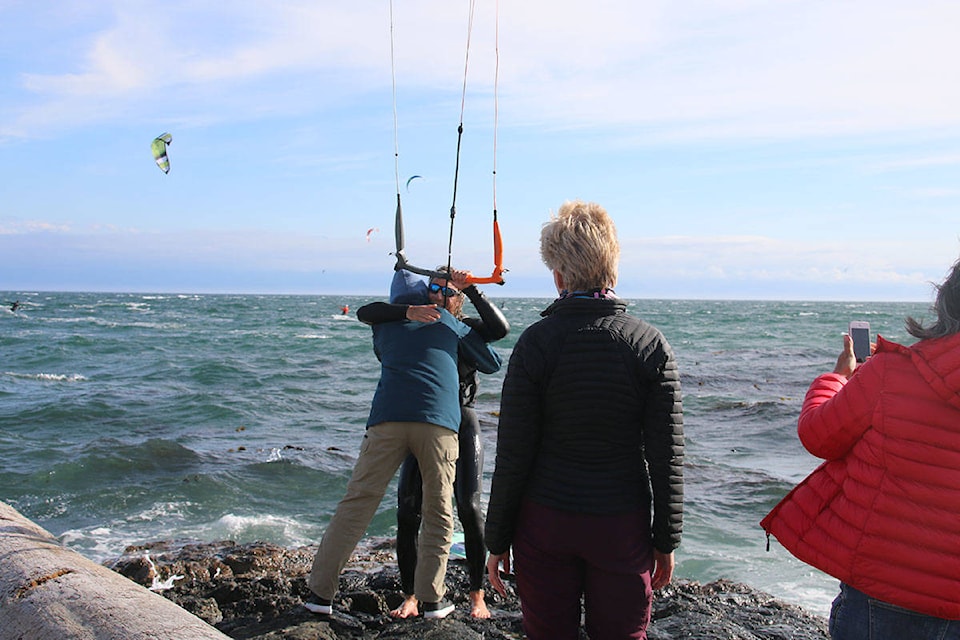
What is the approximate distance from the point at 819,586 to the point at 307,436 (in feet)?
28.7

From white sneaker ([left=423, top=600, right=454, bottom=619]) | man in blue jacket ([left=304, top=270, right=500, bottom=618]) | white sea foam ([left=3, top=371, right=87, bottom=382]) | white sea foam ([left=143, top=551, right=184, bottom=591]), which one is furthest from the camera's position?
white sea foam ([left=3, top=371, right=87, bottom=382])

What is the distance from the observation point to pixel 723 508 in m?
9.33

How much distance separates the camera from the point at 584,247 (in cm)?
287

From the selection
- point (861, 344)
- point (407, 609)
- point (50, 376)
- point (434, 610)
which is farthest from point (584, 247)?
point (50, 376)

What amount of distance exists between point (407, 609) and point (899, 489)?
3.15 meters

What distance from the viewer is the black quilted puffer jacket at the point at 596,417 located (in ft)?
9.09

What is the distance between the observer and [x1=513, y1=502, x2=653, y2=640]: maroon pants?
2.77m

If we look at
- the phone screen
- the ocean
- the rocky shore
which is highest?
the phone screen

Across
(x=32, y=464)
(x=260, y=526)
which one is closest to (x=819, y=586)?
(x=260, y=526)

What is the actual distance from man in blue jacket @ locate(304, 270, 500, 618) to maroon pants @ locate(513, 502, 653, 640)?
1.60m

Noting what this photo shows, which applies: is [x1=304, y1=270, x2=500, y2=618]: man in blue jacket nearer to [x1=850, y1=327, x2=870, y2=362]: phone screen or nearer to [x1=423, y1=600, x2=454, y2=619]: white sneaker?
[x1=423, y1=600, x2=454, y2=619]: white sneaker

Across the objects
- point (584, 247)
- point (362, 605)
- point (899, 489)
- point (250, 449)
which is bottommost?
point (250, 449)

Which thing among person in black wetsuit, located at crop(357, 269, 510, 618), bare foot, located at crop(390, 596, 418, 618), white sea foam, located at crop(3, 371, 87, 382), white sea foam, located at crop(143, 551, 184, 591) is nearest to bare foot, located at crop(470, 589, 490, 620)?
person in black wetsuit, located at crop(357, 269, 510, 618)

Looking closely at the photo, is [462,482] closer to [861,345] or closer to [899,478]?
[861,345]
